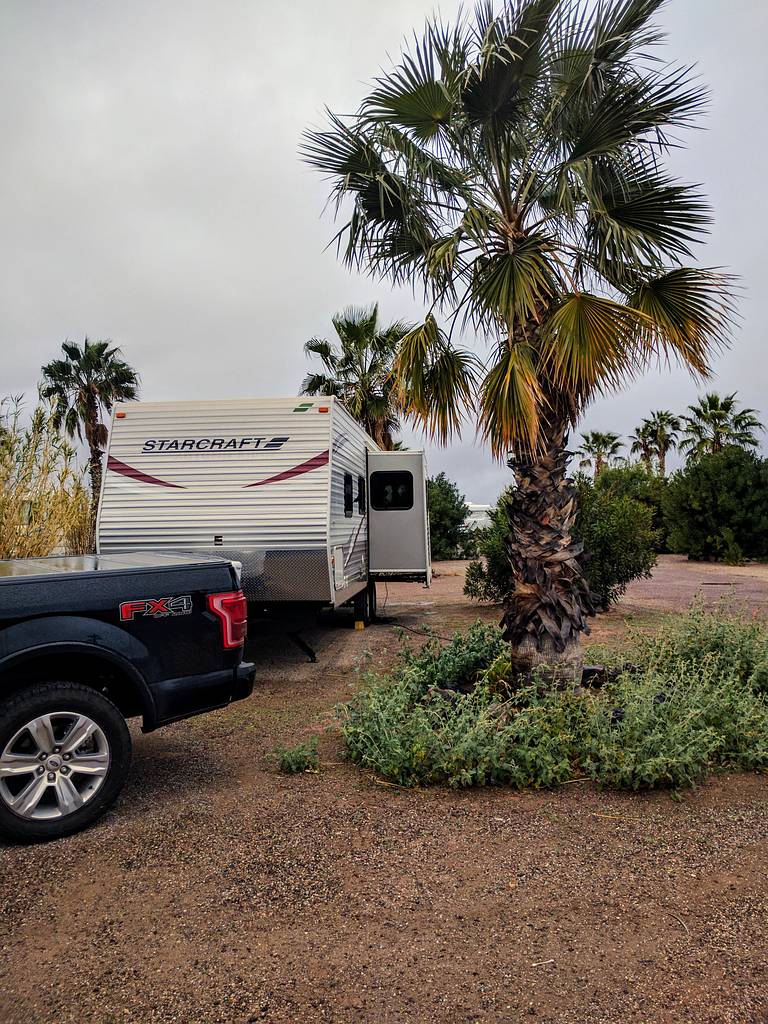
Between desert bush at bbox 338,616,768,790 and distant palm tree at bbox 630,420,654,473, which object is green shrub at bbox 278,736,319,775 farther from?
distant palm tree at bbox 630,420,654,473

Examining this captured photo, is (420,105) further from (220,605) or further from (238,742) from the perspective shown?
(238,742)

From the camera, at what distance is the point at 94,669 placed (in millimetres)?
3873

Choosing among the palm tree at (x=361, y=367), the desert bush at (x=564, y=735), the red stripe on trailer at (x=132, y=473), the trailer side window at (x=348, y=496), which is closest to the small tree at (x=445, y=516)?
the palm tree at (x=361, y=367)

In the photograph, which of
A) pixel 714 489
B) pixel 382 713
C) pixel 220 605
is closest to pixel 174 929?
pixel 220 605

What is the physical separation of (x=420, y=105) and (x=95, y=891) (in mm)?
5944

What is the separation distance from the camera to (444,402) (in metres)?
6.52

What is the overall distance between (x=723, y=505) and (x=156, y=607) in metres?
21.1

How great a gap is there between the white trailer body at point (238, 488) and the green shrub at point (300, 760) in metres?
2.84

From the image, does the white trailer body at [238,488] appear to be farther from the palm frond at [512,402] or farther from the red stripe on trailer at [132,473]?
the palm frond at [512,402]

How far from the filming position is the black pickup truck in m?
3.56

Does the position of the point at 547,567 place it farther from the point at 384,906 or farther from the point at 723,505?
the point at 723,505

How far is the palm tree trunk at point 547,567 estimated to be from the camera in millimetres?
5652

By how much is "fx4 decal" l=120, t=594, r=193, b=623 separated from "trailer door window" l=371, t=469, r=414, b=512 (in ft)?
23.6

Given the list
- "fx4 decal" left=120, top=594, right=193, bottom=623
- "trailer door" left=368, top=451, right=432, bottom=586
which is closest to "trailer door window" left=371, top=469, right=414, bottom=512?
"trailer door" left=368, top=451, right=432, bottom=586
